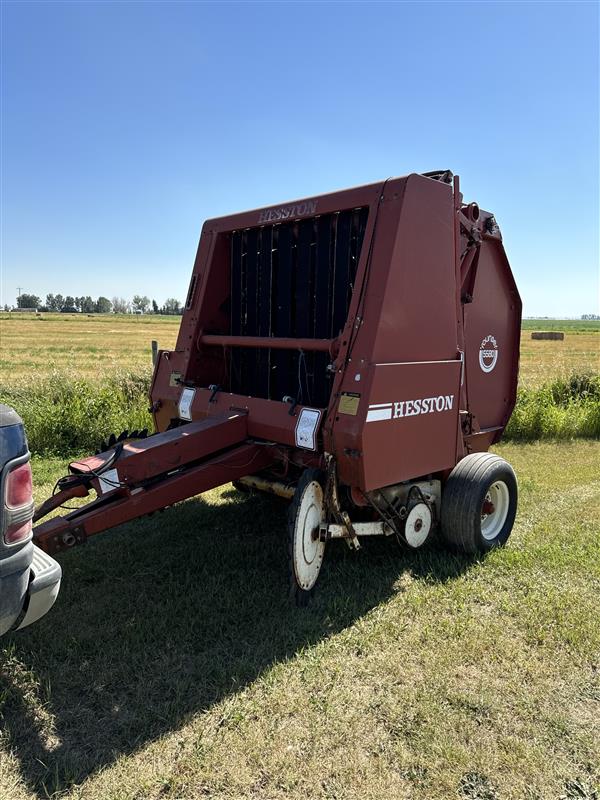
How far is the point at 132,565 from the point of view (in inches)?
157

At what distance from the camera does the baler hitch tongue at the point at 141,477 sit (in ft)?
10.5

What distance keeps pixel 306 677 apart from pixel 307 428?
1384mm

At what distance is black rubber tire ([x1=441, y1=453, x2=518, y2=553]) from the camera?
13.5 ft

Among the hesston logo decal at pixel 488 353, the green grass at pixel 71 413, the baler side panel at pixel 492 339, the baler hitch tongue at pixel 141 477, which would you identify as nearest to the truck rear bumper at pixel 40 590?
the baler hitch tongue at pixel 141 477

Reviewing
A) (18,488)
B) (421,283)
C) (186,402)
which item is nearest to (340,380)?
(421,283)

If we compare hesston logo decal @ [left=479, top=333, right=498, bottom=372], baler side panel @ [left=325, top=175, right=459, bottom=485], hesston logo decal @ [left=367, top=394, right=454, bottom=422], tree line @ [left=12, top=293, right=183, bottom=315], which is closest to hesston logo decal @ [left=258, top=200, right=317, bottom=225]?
baler side panel @ [left=325, top=175, right=459, bottom=485]

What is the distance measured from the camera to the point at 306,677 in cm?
282

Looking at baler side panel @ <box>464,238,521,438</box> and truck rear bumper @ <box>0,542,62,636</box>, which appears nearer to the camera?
truck rear bumper @ <box>0,542,62,636</box>

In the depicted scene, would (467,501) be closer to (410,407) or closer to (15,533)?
(410,407)

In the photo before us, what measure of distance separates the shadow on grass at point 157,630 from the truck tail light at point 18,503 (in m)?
0.86

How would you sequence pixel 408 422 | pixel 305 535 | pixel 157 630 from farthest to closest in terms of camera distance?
pixel 408 422
pixel 305 535
pixel 157 630

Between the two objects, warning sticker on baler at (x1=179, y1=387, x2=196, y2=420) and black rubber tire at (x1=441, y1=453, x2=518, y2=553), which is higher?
warning sticker on baler at (x1=179, y1=387, x2=196, y2=420)

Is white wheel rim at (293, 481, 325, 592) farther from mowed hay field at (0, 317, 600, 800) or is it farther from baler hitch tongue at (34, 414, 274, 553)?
baler hitch tongue at (34, 414, 274, 553)

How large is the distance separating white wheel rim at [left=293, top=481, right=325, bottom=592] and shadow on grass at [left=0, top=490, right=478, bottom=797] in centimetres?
21
